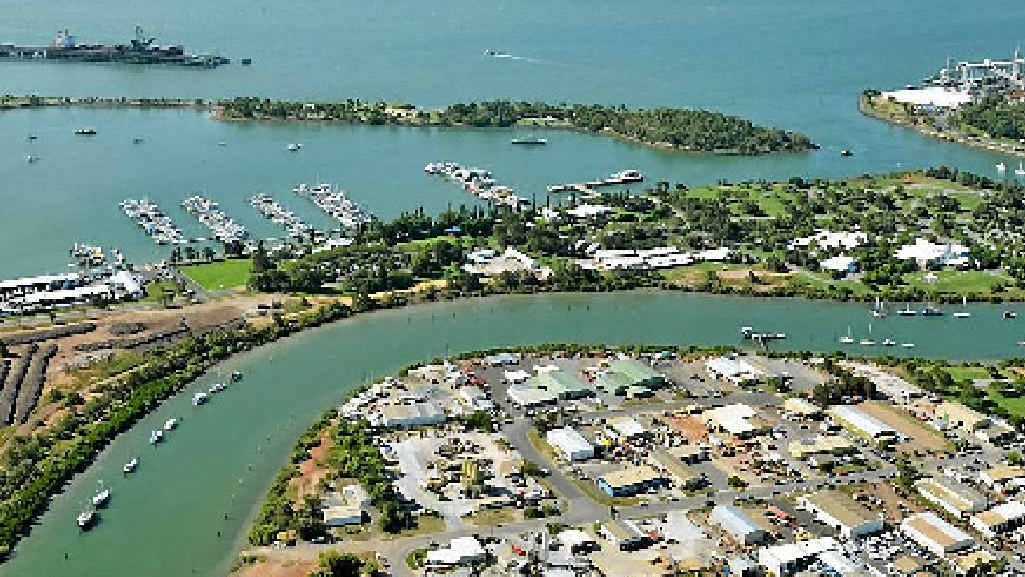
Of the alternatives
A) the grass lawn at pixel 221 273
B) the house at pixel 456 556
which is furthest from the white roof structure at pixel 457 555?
the grass lawn at pixel 221 273

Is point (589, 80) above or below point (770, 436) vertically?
above

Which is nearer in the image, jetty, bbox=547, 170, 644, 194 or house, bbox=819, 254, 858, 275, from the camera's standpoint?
house, bbox=819, 254, 858, 275

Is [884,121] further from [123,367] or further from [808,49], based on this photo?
[123,367]

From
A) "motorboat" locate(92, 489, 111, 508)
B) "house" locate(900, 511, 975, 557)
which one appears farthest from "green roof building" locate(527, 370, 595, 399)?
"motorboat" locate(92, 489, 111, 508)

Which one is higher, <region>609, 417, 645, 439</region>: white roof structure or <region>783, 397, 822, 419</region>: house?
<region>783, 397, 822, 419</region>: house

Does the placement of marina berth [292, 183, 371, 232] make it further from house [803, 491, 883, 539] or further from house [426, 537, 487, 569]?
house [803, 491, 883, 539]

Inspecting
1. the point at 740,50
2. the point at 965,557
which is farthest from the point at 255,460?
the point at 740,50

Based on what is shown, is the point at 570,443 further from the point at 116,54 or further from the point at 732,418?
the point at 116,54
